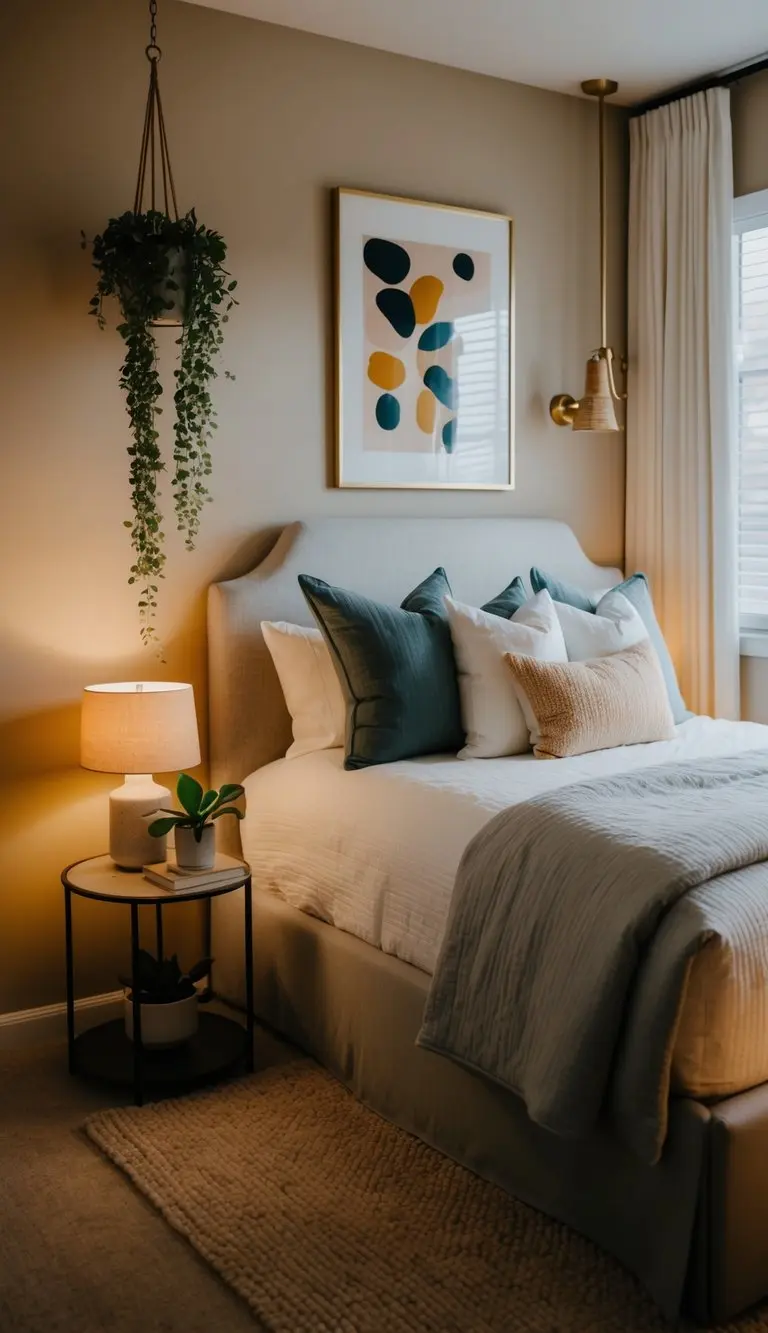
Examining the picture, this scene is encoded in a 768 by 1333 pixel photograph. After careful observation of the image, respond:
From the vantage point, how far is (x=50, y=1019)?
10.5 feet

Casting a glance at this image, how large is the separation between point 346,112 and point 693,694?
210cm

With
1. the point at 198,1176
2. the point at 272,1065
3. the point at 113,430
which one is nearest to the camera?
the point at 198,1176

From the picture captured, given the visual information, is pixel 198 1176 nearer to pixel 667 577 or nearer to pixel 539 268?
pixel 667 577

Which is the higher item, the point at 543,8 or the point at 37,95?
the point at 543,8

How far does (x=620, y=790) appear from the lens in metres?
2.47

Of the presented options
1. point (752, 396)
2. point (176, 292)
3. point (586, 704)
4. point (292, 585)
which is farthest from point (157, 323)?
point (752, 396)

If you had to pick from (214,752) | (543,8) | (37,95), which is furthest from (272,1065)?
(543,8)

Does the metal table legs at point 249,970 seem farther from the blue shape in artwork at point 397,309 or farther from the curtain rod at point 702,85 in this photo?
the curtain rod at point 702,85

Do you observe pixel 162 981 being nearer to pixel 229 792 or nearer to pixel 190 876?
pixel 190 876

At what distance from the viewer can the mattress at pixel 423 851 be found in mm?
2000

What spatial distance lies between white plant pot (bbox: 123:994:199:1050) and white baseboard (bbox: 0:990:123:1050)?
34cm

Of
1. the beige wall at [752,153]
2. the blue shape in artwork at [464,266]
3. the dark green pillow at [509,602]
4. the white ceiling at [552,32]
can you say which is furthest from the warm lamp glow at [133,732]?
the beige wall at [752,153]

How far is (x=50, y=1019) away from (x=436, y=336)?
7.38 ft

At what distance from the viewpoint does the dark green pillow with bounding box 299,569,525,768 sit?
304 cm
